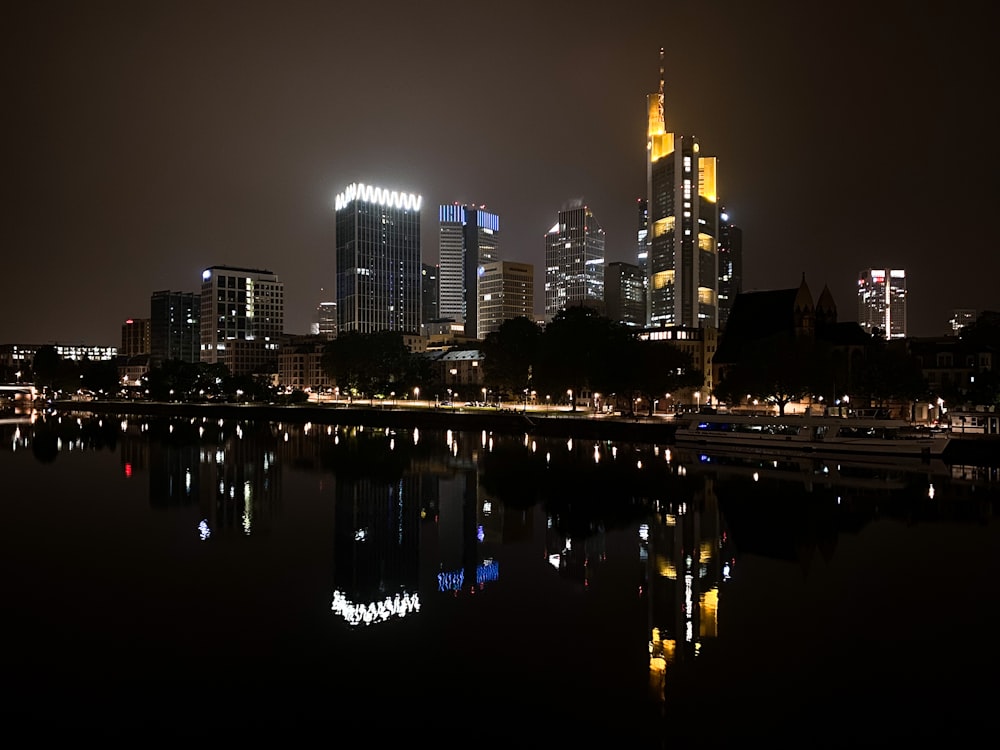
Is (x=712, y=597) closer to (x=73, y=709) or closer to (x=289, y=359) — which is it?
(x=73, y=709)

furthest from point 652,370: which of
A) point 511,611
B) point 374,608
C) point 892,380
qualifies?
point 374,608

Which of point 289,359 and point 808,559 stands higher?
point 289,359

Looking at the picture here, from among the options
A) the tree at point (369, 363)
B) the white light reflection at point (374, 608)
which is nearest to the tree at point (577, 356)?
the tree at point (369, 363)

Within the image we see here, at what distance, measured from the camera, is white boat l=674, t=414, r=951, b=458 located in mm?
50469

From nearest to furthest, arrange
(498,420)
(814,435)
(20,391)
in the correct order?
(814,435), (498,420), (20,391)

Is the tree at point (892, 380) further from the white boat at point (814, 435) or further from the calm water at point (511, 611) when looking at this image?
the calm water at point (511, 611)

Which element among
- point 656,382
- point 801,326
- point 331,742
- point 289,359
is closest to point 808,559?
point 331,742

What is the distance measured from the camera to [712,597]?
760 inches

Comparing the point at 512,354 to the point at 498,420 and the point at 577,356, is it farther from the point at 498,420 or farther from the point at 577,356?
the point at 498,420

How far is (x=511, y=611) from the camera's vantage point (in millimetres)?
18422

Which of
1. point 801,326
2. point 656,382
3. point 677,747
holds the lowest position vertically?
point 677,747

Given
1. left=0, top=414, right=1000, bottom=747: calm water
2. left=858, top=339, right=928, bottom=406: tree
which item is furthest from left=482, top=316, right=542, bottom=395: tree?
left=0, top=414, right=1000, bottom=747: calm water

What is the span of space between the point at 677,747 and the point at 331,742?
219 inches

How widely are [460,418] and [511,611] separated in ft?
214
